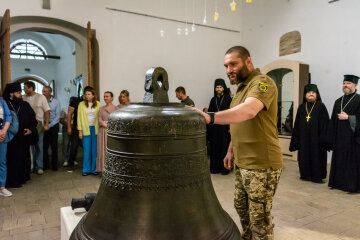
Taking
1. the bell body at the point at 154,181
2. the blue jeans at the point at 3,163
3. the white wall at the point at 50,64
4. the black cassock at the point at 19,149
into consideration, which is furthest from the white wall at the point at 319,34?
the white wall at the point at 50,64

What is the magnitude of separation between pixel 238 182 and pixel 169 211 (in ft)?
3.41

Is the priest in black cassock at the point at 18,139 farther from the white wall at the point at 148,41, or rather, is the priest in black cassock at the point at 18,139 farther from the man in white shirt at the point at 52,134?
the white wall at the point at 148,41

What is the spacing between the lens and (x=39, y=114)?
5.31 metres

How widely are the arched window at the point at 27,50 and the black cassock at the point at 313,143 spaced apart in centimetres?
1492

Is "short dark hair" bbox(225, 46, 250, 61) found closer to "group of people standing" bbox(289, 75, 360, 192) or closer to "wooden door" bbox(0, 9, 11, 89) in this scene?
"group of people standing" bbox(289, 75, 360, 192)

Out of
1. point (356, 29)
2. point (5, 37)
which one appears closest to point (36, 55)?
point (5, 37)

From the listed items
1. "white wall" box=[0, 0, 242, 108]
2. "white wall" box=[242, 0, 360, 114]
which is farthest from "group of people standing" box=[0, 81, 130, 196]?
"white wall" box=[242, 0, 360, 114]

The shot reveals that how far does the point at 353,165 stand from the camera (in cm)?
439

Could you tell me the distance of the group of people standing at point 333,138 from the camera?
14.3 ft

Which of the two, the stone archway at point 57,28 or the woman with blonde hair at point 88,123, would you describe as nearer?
the woman with blonde hair at point 88,123

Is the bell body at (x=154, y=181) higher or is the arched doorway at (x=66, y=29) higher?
the arched doorway at (x=66, y=29)

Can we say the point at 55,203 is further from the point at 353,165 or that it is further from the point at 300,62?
the point at 300,62

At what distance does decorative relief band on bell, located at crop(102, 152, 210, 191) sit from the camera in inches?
44.8

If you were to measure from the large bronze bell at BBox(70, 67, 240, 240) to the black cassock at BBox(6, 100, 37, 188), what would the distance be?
384cm
